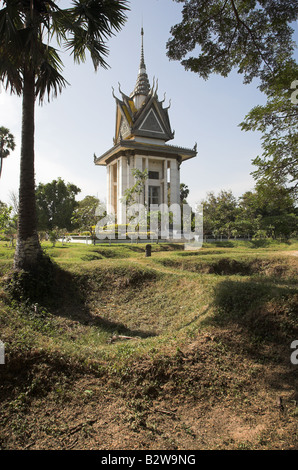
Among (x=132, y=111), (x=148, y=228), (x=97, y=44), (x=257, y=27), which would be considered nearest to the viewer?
(x=257, y=27)

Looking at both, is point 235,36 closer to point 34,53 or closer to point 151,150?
point 34,53

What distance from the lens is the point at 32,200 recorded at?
7.88 metres

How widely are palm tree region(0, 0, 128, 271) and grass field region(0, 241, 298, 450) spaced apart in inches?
69.7

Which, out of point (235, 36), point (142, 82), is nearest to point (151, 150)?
point (142, 82)

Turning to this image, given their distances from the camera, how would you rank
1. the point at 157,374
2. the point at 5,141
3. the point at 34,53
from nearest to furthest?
the point at 157,374 < the point at 34,53 < the point at 5,141

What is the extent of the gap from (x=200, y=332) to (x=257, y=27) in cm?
659

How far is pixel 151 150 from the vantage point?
3133cm

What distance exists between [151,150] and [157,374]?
1143 inches

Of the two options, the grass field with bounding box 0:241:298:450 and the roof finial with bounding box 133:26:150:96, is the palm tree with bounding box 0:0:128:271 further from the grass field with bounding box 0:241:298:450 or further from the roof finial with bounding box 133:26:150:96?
the roof finial with bounding box 133:26:150:96

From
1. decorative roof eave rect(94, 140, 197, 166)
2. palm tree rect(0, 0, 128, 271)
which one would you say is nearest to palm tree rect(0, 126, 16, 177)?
decorative roof eave rect(94, 140, 197, 166)

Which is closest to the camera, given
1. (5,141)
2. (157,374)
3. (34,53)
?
(157,374)

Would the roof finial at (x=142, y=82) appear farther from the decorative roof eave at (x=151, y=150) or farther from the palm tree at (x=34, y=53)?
the palm tree at (x=34, y=53)
